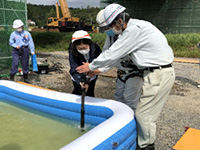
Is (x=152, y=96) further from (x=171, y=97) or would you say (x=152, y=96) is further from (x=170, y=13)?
(x=170, y=13)

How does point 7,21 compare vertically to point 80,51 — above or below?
above

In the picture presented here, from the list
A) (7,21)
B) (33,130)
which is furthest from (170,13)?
(33,130)

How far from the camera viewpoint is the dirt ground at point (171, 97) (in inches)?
111

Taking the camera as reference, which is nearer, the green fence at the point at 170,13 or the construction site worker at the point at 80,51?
the construction site worker at the point at 80,51

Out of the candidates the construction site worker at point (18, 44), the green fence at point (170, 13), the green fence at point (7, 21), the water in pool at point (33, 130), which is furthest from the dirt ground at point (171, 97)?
the green fence at point (170, 13)

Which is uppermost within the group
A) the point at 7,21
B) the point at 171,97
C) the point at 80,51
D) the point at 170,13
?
the point at 170,13

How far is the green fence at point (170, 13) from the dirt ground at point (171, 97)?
Result: 11.9 m

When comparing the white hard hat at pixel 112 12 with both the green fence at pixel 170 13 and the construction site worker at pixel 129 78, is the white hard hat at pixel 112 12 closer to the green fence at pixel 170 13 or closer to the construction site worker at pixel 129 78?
the construction site worker at pixel 129 78

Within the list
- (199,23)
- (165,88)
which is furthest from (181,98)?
(199,23)

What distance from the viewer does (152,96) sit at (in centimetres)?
191

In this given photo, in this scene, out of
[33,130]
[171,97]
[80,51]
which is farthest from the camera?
[171,97]

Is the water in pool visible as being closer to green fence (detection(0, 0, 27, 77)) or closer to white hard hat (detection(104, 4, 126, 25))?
white hard hat (detection(104, 4, 126, 25))

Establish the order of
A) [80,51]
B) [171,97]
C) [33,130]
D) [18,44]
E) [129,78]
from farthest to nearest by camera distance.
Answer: [18,44] < [171,97] < [33,130] < [80,51] < [129,78]

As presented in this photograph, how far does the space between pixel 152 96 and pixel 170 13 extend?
17910mm
